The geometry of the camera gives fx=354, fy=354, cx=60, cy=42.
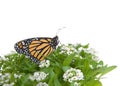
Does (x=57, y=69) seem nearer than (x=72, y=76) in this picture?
No

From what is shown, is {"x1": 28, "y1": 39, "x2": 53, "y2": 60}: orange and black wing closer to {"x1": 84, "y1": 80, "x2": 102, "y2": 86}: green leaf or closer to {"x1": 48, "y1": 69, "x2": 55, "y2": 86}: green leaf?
{"x1": 48, "y1": 69, "x2": 55, "y2": 86}: green leaf

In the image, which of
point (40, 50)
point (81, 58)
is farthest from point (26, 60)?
point (81, 58)

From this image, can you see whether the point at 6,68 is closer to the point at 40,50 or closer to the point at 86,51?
the point at 40,50

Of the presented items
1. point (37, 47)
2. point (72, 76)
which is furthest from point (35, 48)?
point (72, 76)

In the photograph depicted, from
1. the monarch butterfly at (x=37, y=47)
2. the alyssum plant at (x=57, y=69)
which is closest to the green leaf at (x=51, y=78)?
the alyssum plant at (x=57, y=69)

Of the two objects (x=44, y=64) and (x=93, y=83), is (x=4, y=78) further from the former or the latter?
(x=93, y=83)

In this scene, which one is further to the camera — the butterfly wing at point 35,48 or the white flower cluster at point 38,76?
the butterfly wing at point 35,48

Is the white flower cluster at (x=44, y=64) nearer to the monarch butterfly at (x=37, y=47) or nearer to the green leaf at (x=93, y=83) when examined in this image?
the monarch butterfly at (x=37, y=47)

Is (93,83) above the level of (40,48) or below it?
below
